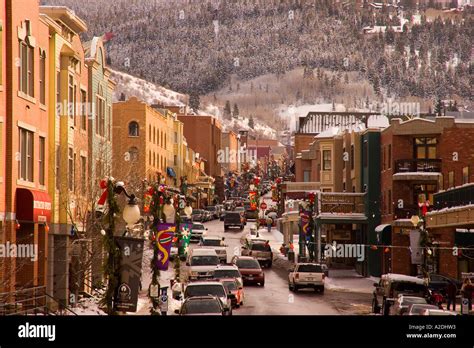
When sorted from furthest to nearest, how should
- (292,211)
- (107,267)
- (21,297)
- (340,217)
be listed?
(292,211), (340,217), (21,297), (107,267)

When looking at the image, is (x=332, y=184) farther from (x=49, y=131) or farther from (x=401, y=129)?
(x=49, y=131)

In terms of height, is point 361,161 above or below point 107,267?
above

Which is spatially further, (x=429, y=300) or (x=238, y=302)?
(x=238, y=302)

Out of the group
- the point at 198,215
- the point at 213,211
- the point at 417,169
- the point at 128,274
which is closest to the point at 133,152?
the point at 198,215

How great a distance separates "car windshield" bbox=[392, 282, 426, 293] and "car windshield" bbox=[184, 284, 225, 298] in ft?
22.6

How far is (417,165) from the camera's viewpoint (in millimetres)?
72812

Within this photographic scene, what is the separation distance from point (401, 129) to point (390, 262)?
9.02 metres

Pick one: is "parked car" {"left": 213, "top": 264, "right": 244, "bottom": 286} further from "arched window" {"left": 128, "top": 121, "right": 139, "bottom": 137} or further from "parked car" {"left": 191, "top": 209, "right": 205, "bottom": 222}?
"parked car" {"left": 191, "top": 209, "right": 205, "bottom": 222}

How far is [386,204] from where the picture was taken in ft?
252

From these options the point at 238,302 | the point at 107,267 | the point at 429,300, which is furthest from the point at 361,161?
the point at 107,267

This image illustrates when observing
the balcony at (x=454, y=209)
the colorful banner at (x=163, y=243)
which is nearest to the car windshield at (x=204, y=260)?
the balcony at (x=454, y=209)

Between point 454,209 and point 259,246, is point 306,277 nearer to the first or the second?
point 454,209

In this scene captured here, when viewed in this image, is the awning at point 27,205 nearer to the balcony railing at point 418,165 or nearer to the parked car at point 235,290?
the parked car at point 235,290

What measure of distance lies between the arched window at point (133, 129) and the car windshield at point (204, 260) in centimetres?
3890
